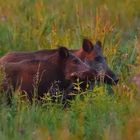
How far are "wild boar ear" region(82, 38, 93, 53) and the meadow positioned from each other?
0.88ft

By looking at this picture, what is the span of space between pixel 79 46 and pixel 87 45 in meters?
0.77

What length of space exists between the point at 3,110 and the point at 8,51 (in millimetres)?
3979

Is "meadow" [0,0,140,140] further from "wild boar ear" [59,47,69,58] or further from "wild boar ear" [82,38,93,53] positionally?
"wild boar ear" [59,47,69,58]

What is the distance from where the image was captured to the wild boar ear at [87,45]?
36.2 ft

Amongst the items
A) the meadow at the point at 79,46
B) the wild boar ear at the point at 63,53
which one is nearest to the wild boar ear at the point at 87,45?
the meadow at the point at 79,46

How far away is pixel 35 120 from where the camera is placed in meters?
7.72

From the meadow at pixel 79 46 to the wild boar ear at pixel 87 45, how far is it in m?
0.27

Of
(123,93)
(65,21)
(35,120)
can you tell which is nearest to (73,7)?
(65,21)

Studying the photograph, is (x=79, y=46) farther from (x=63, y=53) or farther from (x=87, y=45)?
(x=63, y=53)

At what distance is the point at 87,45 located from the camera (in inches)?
439

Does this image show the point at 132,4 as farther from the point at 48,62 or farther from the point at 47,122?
the point at 47,122

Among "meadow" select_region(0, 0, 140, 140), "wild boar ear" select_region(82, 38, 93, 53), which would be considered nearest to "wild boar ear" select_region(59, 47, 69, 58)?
"meadow" select_region(0, 0, 140, 140)

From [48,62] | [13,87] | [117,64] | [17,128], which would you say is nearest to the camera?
[17,128]

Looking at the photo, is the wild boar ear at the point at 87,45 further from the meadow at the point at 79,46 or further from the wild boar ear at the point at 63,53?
the wild boar ear at the point at 63,53
